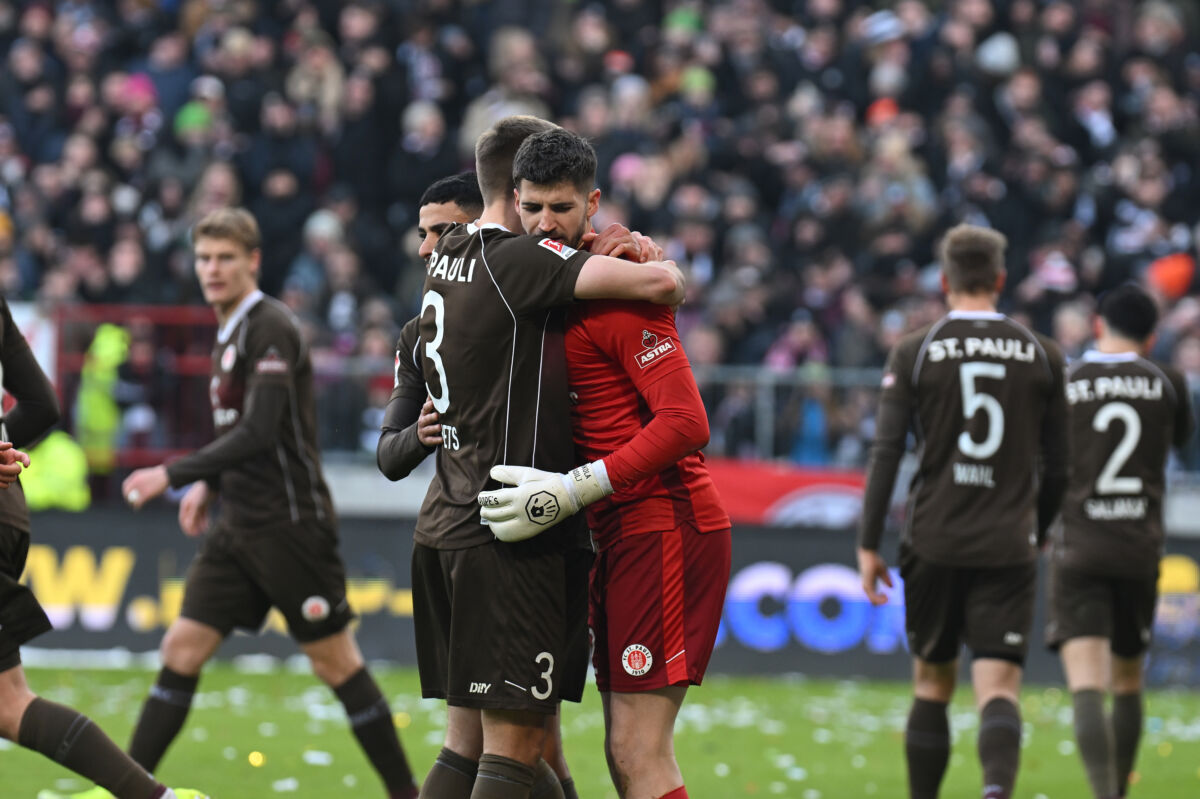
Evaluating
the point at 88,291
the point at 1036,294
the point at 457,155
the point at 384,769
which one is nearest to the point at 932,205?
the point at 1036,294

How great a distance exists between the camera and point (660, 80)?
18828 millimetres

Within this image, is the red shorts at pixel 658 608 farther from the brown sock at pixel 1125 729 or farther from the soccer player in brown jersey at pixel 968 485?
the brown sock at pixel 1125 729

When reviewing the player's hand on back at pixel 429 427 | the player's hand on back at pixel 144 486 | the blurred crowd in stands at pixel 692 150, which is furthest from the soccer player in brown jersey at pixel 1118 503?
the blurred crowd in stands at pixel 692 150

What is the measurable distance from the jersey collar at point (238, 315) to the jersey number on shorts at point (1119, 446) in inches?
158

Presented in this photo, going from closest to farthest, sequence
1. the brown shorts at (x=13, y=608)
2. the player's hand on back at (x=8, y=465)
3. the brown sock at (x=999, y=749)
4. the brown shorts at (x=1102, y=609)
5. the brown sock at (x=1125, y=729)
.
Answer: the player's hand on back at (x=8, y=465) < the brown shorts at (x=13, y=608) < the brown sock at (x=999, y=749) < the brown shorts at (x=1102, y=609) < the brown sock at (x=1125, y=729)

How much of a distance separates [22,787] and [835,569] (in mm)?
6837

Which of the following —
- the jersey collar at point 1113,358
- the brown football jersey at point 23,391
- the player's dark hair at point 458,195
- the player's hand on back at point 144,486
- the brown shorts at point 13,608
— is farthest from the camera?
the jersey collar at point 1113,358

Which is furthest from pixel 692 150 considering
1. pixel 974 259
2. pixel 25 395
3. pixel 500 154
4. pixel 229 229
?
pixel 500 154

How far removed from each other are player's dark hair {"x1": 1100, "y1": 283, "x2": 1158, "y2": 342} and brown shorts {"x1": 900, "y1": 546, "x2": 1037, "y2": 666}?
62.9 inches

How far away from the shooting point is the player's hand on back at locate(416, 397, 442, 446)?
5.18m

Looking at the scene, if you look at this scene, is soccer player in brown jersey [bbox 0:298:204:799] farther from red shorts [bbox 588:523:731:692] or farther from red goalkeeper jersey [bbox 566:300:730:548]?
red goalkeeper jersey [bbox 566:300:730:548]

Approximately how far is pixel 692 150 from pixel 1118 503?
9.98 m

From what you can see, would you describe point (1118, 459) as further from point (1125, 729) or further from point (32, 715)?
point (32, 715)

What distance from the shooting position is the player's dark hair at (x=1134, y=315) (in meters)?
7.88
